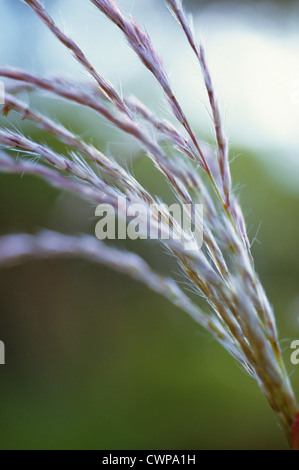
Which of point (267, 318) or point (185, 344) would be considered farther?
point (185, 344)

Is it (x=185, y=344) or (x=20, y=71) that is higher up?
(x=185, y=344)

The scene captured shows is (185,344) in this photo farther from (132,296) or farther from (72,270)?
(72,270)

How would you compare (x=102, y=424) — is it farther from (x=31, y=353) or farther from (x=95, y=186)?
(x=95, y=186)

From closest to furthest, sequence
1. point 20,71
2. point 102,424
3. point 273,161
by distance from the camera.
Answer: point 20,71
point 102,424
point 273,161

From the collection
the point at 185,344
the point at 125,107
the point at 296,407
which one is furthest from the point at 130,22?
the point at 185,344

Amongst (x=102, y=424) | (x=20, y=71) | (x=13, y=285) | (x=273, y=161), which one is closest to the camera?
(x=20, y=71)

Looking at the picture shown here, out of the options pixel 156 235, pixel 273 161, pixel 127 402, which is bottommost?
pixel 156 235

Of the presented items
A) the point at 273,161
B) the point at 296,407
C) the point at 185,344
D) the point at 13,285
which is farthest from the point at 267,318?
the point at 13,285
